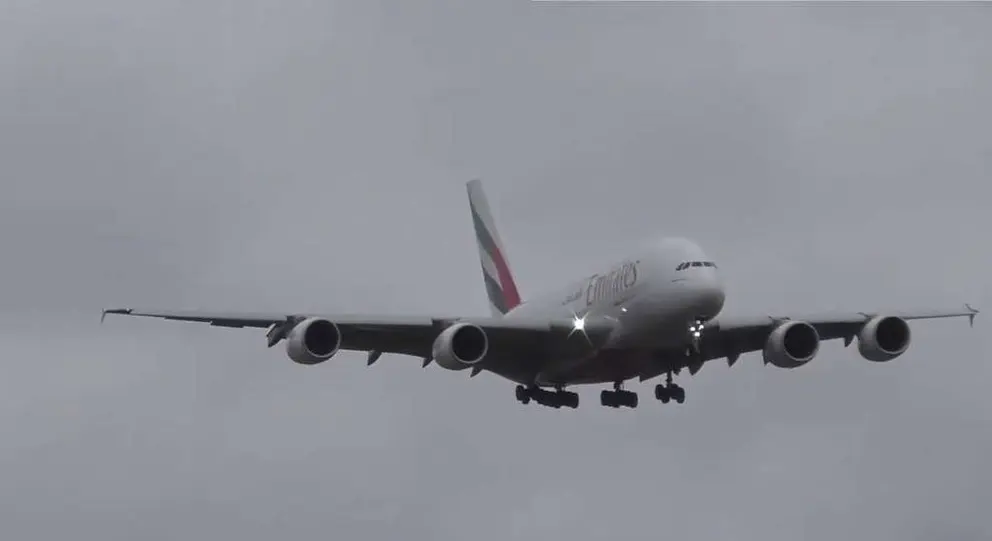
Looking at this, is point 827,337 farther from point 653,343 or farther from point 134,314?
point 134,314

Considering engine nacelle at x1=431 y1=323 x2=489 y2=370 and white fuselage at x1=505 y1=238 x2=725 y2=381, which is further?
engine nacelle at x1=431 y1=323 x2=489 y2=370

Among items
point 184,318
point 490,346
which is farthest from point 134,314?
point 490,346

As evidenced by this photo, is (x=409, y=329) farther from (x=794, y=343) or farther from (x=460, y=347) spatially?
(x=794, y=343)

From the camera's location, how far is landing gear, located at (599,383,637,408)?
60.9m

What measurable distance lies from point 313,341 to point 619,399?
11.2 meters

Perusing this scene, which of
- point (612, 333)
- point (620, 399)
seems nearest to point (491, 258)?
point (620, 399)

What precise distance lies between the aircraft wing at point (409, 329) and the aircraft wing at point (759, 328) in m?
3.80

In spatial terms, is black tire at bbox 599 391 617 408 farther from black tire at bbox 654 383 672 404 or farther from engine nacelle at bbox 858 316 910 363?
engine nacelle at bbox 858 316 910 363

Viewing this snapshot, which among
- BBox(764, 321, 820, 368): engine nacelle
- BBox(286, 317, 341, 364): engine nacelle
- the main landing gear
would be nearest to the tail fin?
the main landing gear

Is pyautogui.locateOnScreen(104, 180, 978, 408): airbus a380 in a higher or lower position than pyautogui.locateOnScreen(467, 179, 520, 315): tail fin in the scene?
lower

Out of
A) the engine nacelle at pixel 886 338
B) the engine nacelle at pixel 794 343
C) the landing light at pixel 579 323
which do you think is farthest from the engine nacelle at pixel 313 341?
the engine nacelle at pixel 886 338

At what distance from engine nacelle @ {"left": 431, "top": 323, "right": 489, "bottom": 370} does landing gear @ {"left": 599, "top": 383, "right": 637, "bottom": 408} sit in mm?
6835

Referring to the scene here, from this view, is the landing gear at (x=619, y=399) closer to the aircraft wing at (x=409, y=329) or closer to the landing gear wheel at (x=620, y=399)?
the landing gear wheel at (x=620, y=399)

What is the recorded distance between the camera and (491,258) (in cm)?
7112
